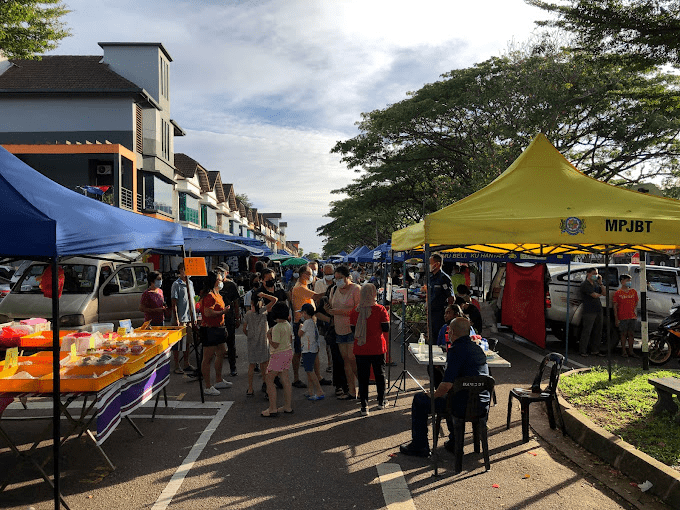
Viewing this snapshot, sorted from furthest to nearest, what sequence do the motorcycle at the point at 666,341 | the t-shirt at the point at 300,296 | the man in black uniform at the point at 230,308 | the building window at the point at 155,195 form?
the building window at the point at 155,195
the motorcycle at the point at 666,341
the man in black uniform at the point at 230,308
the t-shirt at the point at 300,296

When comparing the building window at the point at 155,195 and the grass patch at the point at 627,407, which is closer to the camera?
the grass patch at the point at 627,407

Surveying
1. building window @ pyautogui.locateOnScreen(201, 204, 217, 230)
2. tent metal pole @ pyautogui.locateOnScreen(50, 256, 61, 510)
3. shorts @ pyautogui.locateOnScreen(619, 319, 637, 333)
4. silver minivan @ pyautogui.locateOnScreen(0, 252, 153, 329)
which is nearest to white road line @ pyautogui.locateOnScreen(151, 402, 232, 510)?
tent metal pole @ pyautogui.locateOnScreen(50, 256, 61, 510)

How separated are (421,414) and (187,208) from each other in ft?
131

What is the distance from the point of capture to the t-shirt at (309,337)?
286 inches

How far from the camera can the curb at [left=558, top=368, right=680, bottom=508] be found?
14.2 feet

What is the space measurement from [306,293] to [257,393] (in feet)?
5.89

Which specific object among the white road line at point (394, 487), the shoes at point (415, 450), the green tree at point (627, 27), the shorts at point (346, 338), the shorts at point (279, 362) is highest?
the green tree at point (627, 27)

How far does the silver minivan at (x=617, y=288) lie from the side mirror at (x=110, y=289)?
10.3 metres

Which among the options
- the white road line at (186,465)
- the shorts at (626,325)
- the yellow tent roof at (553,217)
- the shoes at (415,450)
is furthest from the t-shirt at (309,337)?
the shorts at (626,325)

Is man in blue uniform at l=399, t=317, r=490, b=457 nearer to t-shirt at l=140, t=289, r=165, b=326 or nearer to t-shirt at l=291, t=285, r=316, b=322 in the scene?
t-shirt at l=291, t=285, r=316, b=322

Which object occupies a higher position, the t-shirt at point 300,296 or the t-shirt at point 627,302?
the t-shirt at point 300,296

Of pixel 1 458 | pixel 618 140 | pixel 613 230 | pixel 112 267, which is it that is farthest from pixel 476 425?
pixel 618 140

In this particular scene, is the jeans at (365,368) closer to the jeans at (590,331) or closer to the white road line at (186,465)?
the white road line at (186,465)

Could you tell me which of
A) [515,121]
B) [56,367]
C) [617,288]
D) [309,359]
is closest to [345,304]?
[309,359]
